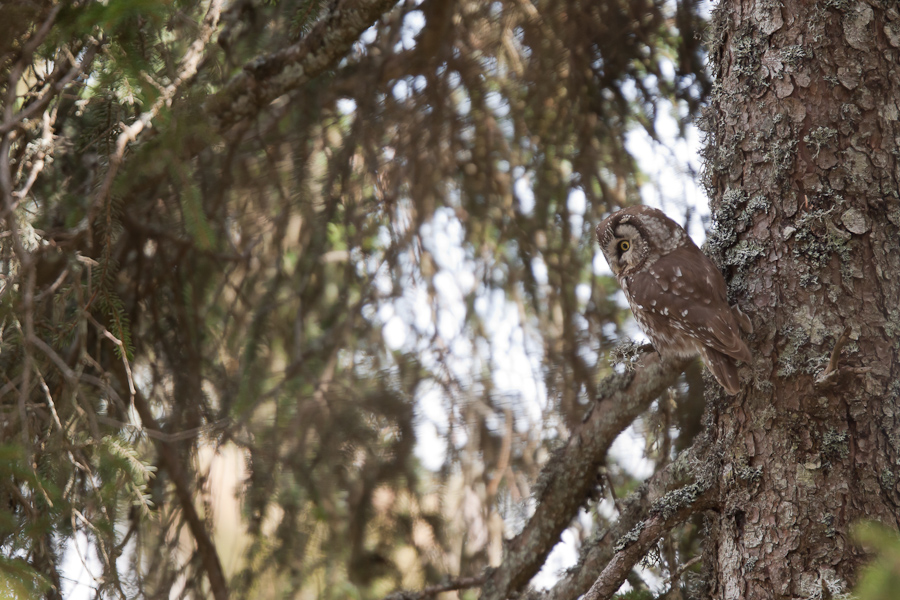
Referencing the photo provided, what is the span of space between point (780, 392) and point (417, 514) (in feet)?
6.43

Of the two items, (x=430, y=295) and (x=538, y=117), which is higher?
(x=538, y=117)

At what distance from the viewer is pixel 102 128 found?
2037 mm

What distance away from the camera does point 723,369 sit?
5.65 ft

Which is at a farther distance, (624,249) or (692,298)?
(624,249)

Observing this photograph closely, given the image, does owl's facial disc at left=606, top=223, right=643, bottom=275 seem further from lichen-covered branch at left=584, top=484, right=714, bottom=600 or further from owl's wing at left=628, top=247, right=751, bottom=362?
lichen-covered branch at left=584, top=484, right=714, bottom=600

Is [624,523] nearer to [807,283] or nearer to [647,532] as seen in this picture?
[647,532]

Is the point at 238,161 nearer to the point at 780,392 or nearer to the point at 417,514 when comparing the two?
the point at 417,514

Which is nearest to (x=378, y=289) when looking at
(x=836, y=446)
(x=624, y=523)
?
(x=624, y=523)

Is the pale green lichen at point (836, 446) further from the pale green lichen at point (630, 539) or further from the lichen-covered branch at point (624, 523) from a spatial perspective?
the pale green lichen at point (630, 539)

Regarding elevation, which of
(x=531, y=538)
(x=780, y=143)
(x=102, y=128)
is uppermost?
(x=102, y=128)

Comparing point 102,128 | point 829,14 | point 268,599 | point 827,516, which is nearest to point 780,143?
point 829,14

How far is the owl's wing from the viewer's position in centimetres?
170

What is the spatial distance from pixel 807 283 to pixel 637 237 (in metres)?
0.55

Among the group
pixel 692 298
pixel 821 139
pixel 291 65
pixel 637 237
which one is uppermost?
pixel 291 65
